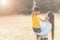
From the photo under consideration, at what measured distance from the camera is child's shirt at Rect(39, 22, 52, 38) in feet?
3.74

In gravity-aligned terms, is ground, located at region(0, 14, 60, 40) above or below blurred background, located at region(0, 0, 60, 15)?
below

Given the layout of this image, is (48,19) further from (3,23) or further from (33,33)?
(3,23)

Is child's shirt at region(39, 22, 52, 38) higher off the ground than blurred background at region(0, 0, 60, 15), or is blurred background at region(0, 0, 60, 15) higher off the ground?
blurred background at region(0, 0, 60, 15)

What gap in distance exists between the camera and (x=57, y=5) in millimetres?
1163

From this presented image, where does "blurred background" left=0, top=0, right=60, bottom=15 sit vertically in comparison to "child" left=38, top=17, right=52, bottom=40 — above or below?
above

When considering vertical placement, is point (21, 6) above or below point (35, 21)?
above

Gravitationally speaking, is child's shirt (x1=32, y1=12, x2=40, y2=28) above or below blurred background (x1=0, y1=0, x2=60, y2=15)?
below

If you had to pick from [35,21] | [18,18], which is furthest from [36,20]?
[18,18]

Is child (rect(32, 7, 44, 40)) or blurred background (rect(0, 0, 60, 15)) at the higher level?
blurred background (rect(0, 0, 60, 15))

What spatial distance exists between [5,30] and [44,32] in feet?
0.96

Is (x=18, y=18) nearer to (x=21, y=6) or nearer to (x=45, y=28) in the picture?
(x=21, y=6)

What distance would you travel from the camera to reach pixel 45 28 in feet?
3.74

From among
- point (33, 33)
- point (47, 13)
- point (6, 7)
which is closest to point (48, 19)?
point (47, 13)

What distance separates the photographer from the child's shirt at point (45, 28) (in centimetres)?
114
